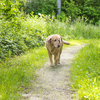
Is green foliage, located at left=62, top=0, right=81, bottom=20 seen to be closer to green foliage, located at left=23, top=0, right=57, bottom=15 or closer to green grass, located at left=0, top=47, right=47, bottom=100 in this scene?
green foliage, located at left=23, top=0, right=57, bottom=15

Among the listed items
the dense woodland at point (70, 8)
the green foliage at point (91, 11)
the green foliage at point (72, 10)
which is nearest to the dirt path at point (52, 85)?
the dense woodland at point (70, 8)

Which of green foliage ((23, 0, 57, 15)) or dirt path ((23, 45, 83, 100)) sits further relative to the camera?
green foliage ((23, 0, 57, 15))

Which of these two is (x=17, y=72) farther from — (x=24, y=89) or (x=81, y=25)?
(x=81, y=25)

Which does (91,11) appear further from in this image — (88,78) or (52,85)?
(52,85)

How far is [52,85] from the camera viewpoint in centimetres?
419

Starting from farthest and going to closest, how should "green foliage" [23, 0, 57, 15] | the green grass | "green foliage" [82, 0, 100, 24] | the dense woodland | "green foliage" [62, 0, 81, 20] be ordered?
1. "green foliage" [82, 0, 100, 24]
2. "green foliage" [62, 0, 81, 20]
3. the dense woodland
4. "green foliage" [23, 0, 57, 15]
5. the green grass

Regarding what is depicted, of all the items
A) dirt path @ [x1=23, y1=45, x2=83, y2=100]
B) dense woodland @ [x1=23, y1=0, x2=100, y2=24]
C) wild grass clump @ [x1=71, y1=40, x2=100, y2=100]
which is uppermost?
dense woodland @ [x1=23, y1=0, x2=100, y2=24]

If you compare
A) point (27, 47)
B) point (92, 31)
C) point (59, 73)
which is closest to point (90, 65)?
point (59, 73)

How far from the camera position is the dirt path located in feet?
11.7

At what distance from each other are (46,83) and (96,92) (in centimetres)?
155

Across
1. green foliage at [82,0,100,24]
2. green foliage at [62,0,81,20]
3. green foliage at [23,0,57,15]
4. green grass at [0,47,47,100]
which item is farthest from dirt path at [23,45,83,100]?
green foliage at [82,0,100,24]

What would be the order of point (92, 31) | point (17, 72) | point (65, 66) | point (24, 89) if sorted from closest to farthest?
1. point (24, 89)
2. point (17, 72)
3. point (65, 66)
4. point (92, 31)

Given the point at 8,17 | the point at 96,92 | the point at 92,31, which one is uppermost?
the point at 8,17

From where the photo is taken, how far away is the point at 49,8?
19781 millimetres
